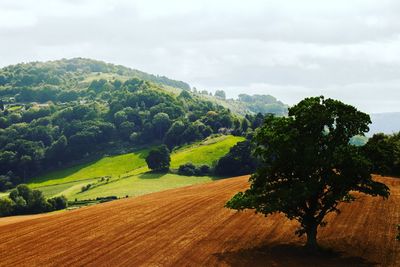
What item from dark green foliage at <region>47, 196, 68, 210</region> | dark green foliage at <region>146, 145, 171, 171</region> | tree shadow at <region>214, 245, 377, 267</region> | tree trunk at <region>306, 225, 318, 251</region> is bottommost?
dark green foliage at <region>47, 196, 68, 210</region>

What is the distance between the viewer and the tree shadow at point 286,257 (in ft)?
132

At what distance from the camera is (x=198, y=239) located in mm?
51844

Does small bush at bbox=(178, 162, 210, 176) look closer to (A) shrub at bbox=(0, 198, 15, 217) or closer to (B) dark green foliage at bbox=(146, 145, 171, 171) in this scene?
(B) dark green foliage at bbox=(146, 145, 171, 171)

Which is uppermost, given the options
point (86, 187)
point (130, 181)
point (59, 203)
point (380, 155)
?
point (380, 155)

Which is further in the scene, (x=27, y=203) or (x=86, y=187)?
(x=86, y=187)

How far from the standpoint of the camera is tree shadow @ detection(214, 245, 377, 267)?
132 ft

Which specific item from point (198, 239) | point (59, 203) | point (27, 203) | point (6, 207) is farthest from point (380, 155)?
point (27, 203)

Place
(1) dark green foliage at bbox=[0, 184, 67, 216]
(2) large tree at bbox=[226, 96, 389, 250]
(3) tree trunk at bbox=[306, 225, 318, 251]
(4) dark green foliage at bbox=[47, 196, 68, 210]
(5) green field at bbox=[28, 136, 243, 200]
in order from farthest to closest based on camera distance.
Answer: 1. (5) green field at bbox=[28, 136, 243, 200]
2. (4) dark green foliage at bbox=[47, 196, 68, 210]
3. (1) dark green foliage at bbox=[0, 184, 67, 216]
4. (3) tree trunk at bbox=[306, 225, 318, 251]
5. (2) large tree at bbox=[226, 96, 389, 250]

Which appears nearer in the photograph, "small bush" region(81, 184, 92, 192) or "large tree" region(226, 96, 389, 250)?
"large tree" region(226, 96, 389, 250)

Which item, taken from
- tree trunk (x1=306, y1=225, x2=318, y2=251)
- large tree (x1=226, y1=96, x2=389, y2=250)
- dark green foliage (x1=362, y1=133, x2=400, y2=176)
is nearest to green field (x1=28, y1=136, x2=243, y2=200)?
tree trunk (x1=306, y1=225, x2=318, y2=251)

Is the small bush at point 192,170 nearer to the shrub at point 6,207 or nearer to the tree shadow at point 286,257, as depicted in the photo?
the shrub at point 6,207

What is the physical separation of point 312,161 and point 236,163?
126 m

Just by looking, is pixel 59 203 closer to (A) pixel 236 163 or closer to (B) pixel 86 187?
(B) pixel 86 187

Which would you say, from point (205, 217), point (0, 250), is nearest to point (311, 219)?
point (205, 217)
